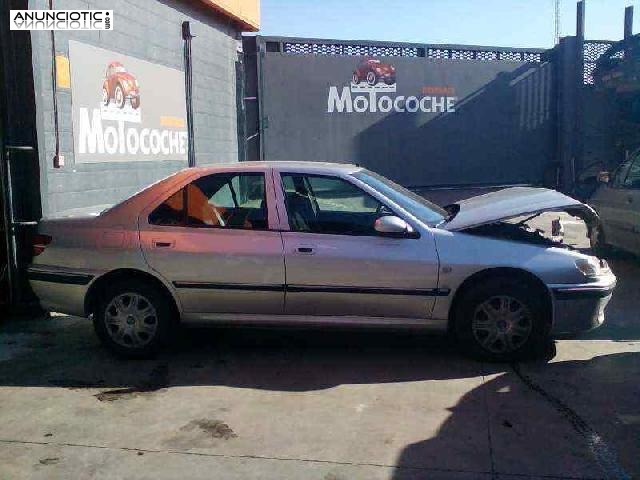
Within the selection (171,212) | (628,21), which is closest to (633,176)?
(171,212)

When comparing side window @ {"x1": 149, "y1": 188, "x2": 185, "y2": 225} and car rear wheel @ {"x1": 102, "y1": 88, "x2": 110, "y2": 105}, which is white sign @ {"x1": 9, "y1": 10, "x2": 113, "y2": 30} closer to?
car rear wheel @ {"x1": 102, "y1": 88, "x2": 110, "y2": 105}

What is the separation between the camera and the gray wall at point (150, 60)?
24.4ft

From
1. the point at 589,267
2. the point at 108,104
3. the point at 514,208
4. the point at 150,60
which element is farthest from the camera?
the point at 150,60

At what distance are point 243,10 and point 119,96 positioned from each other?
5546 mm

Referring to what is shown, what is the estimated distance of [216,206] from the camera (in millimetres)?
5789

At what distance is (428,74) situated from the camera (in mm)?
16484

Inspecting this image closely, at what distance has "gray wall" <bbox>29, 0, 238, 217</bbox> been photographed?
7.44m

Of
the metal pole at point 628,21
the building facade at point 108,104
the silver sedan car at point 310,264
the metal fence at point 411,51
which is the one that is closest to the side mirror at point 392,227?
the silver sedan car at point 310,264

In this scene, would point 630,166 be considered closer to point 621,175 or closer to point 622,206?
point 621,175

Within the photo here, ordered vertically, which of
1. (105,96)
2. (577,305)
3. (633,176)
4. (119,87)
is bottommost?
(577,305)

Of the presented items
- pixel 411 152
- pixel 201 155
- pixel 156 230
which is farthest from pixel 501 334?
pixel 411 152

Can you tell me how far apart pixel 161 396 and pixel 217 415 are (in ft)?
1.87

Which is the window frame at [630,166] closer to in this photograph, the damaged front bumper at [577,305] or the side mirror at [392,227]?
the damaged front bumper at [577,305]

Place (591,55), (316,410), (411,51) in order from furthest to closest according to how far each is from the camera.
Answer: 1. (591,55)
2. (411,51)
3. (316,410)
